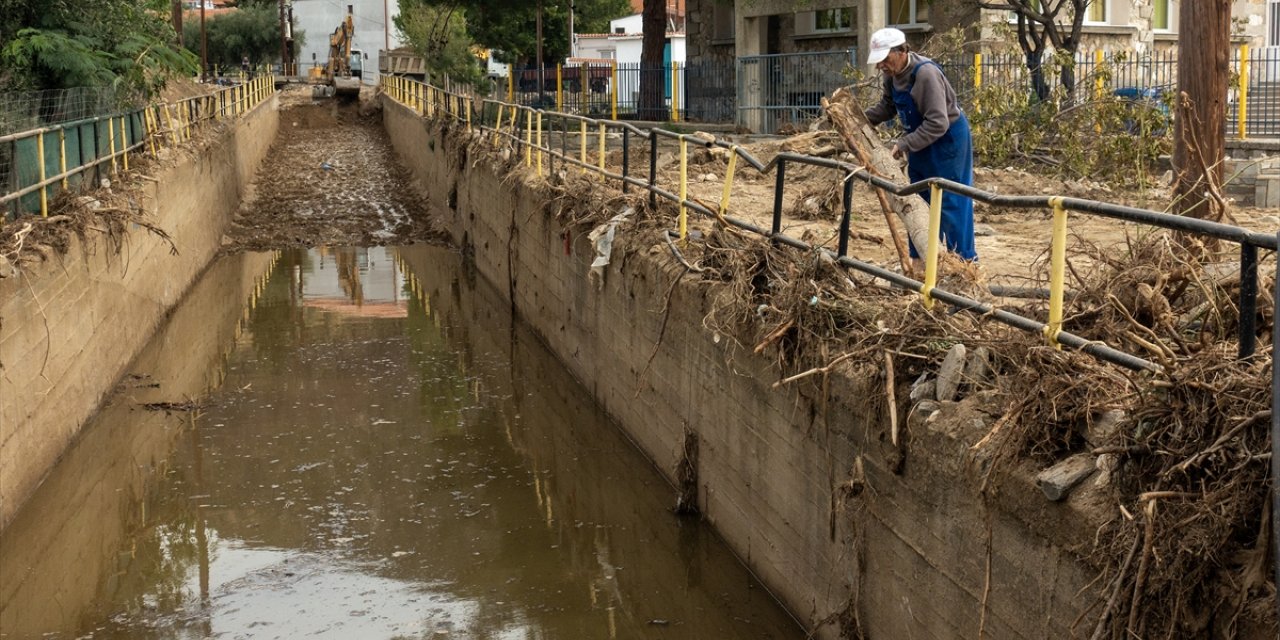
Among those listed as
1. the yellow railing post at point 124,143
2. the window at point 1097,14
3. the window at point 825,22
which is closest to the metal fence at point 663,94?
the window at point 825,22

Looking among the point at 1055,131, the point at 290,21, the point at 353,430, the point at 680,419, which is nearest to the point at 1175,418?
the point at 680,419

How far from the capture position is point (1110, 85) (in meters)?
18.3

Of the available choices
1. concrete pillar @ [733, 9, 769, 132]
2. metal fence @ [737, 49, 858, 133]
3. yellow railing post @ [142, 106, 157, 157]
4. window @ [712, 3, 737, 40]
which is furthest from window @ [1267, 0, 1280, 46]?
yellow railing post @ [142, 106, 157, 157]

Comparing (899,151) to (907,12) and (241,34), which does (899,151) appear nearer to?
(907,12)

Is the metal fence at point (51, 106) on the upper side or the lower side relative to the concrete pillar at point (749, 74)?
lower

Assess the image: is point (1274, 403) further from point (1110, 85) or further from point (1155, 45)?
point (1155, 45)

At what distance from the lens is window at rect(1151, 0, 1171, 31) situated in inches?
1121

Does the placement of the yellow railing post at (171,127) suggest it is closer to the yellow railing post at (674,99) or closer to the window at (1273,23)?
the yellow railing post at (674,99)

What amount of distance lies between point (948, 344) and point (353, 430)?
7.47 metres

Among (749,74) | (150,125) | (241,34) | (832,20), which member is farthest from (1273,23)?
(241,34)

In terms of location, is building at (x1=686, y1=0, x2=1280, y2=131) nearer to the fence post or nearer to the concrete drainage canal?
the concrete drainage canal

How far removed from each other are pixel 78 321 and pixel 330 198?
63.1 feet

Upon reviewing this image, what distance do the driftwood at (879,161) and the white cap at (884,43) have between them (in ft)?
1.28

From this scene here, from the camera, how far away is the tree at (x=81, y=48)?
64.2 ft
